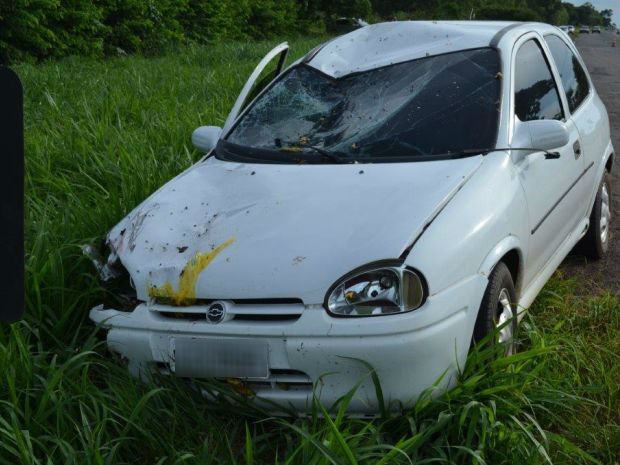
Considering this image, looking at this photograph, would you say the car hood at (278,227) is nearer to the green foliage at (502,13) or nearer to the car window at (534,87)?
the car window at (534,87)

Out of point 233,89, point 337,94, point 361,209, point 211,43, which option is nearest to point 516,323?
point 361,209

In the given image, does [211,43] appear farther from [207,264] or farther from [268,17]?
[207,264]

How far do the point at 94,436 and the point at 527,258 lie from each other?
200 centimetres

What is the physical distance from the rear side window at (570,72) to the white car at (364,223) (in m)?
0.12

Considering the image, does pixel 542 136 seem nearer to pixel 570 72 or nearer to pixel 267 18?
pixel 570 72

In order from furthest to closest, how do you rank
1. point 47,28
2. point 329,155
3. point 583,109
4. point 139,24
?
1. point 139,24
2. point 47,28
3. point 583,109
4. point 329,155

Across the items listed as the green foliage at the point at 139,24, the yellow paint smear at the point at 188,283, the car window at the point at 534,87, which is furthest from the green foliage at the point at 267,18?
the yellow paint smear at the point at 188,283

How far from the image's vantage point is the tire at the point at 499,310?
3.63 metres

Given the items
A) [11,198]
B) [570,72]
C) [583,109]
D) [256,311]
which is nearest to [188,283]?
[256,311]

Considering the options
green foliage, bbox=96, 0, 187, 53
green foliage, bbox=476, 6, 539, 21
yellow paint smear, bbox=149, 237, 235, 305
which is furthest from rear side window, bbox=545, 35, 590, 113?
green foliage, bbox=476, 6, 539, 21

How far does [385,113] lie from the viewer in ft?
14.7

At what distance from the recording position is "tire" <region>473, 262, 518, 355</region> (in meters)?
3.63

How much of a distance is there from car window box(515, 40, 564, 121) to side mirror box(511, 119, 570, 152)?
0.75 feet

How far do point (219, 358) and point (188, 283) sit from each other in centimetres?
30
